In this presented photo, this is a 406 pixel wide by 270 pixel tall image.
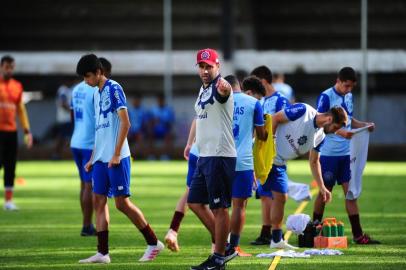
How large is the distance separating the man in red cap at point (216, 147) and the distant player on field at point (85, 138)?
4.18 m

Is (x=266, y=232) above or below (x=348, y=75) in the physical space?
below

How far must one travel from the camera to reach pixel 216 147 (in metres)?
11.8

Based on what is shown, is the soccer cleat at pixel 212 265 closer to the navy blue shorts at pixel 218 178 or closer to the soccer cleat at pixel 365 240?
the navy blue shorts at pixel 218 178

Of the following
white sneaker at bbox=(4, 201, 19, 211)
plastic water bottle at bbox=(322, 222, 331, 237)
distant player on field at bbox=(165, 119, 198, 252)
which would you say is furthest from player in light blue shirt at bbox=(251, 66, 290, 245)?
white sneaker at bbox=(4, 201, 19, 211)

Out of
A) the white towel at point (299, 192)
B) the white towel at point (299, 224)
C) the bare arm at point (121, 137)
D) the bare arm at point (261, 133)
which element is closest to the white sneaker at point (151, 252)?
the bare arm at point (121, 137)

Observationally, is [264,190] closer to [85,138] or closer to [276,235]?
[276,235]

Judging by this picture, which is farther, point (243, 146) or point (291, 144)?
point (291, 144)

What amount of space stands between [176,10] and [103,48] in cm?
299

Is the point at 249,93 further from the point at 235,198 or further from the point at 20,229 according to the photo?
the point at 20,229

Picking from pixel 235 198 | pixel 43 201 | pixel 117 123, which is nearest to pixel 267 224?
pixel 235 198

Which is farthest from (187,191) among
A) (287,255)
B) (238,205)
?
(287,255)

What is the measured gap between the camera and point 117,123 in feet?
42.8

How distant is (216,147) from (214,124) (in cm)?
23

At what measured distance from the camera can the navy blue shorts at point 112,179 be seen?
12.9m
